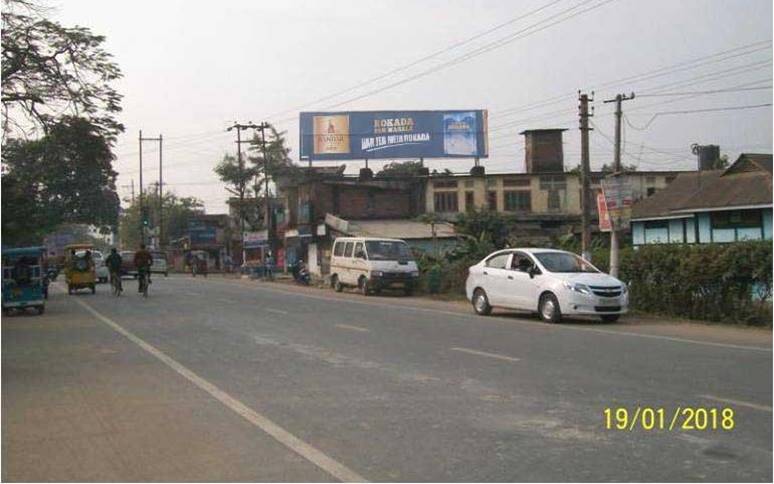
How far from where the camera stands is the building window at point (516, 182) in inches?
2167

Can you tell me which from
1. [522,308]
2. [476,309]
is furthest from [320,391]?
[476,309]

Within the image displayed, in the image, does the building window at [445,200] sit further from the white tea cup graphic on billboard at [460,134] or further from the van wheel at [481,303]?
the van wheel at [481,303]

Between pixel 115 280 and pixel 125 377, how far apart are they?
21495 mm

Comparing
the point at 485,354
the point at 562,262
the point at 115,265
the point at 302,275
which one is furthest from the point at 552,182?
the point at 485,354

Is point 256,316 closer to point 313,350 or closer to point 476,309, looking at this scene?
point 476,309

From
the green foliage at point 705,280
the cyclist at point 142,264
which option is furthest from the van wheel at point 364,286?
→ the green foliage at point 705,280

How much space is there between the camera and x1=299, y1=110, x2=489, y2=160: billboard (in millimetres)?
56625

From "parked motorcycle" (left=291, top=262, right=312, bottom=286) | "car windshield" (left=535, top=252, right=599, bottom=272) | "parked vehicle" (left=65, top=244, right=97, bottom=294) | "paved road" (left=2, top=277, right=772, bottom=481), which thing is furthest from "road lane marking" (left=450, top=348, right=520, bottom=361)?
"parked motorcycle" (left=291, top=262, right=312, bottom=286)

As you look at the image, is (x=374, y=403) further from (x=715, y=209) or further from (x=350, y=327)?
(x=715, y=209)

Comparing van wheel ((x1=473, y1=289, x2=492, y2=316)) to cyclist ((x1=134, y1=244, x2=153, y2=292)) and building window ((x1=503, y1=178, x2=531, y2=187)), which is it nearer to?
cyclist ((x1=134, y1=244, x2=153, y2=292))

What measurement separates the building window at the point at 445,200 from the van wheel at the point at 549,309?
36.0 m

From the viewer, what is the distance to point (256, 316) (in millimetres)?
20578

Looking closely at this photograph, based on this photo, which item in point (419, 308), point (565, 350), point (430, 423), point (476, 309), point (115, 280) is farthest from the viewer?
point (115, 280)

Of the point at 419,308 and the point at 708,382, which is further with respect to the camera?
the point at 419,308
